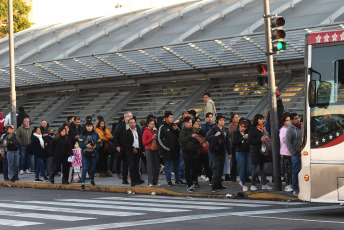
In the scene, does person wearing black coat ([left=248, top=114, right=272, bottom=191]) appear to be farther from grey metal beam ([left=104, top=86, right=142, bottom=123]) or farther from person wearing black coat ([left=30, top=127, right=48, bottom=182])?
grey metal beam ([left=104, top=86, right=142, bottom=123])

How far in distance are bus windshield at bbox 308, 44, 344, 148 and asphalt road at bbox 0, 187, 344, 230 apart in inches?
56.7

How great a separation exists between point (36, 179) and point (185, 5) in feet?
58.4

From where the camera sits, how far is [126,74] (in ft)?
105

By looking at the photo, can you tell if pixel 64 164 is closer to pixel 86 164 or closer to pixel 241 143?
pixel 86 164

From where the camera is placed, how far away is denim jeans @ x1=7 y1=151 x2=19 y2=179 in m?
23.9

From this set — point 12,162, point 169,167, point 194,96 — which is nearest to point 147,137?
point 169,167

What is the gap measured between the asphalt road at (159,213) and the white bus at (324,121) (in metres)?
0.55

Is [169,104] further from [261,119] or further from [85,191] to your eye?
[261,119]

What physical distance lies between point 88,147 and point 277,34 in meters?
6.17

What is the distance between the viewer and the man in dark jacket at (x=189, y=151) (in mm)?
18078

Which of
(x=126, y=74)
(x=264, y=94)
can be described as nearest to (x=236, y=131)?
(x=264, y=94)

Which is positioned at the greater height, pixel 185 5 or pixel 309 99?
pixel 185 5

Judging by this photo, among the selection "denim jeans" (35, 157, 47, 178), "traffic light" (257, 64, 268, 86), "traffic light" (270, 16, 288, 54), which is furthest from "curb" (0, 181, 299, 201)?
"traffic light" (270, 16, 288, 54)

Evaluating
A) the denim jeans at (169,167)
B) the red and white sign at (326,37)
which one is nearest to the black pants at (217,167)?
the denim jeans at (169,167)
